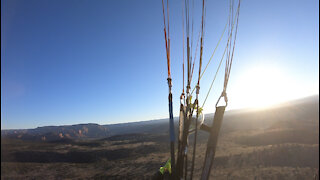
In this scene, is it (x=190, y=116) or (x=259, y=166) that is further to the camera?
(x=259, y=166)

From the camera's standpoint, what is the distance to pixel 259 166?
19062mm

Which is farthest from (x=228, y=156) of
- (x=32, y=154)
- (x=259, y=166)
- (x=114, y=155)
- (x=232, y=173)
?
(x=32, y=154)

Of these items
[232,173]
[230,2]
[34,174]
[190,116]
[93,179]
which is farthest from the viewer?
[34,174]

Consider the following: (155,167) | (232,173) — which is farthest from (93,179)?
(232,173)

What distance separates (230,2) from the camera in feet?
9.57

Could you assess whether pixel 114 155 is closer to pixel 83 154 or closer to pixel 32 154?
pixel 83 154

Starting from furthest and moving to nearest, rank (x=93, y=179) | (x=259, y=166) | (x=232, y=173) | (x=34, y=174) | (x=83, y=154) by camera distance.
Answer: (x=83, y=154), (x=34, y=174), (x=93, y=179), (x=259, y=166), (x=232, y=173)

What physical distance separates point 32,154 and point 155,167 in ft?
85.7

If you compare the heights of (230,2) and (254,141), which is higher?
(230,2)

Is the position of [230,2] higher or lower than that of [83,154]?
higher

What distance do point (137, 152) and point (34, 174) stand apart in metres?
18.4

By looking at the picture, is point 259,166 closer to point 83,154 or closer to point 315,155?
point 315,155

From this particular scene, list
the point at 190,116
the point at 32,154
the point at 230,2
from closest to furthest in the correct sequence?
the point at 190,116
the point at 230,2
the point at 32,154

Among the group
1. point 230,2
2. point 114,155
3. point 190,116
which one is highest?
point 230,2
